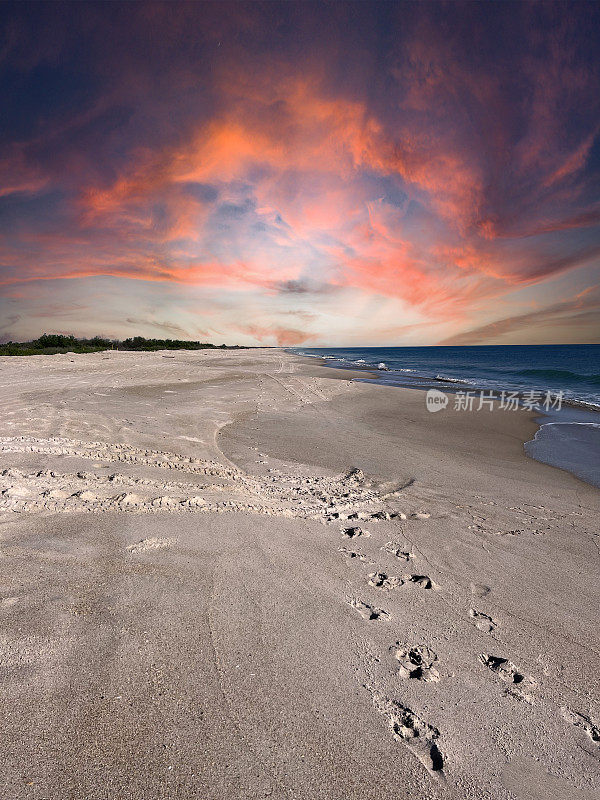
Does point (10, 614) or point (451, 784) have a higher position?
point (10, 614)

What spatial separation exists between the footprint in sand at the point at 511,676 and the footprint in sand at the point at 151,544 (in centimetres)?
276

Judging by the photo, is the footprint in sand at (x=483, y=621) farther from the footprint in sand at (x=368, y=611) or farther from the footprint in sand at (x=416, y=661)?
the footprint in sand at (x=368, y=611)

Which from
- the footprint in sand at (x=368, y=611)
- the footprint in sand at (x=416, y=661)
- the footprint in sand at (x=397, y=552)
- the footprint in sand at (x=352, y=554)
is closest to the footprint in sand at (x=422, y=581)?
the footprint in sand at (x=397, y=552)

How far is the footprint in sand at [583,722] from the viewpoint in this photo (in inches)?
78.2

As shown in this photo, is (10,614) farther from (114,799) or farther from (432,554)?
(432,554)

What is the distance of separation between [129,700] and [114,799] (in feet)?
1.50

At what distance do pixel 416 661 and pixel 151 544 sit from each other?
2.48 meters

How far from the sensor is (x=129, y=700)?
1974 mm

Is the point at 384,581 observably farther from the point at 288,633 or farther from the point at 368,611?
the point at 288,633

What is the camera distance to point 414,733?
1.93 m

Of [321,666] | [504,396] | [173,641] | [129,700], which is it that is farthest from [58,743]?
[504,396]

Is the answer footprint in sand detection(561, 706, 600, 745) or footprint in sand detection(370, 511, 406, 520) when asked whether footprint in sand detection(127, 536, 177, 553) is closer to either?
footprint in sand detection(370, 511, 406, 520)

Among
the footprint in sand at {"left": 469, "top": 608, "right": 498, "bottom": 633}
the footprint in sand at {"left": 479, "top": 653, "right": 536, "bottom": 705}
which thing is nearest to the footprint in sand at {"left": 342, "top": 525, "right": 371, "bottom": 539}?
the footprint in sand at {"left": 469, "top": 608, "right": 498, "bottom": 633}

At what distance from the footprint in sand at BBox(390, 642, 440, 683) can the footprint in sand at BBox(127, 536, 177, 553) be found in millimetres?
2198
